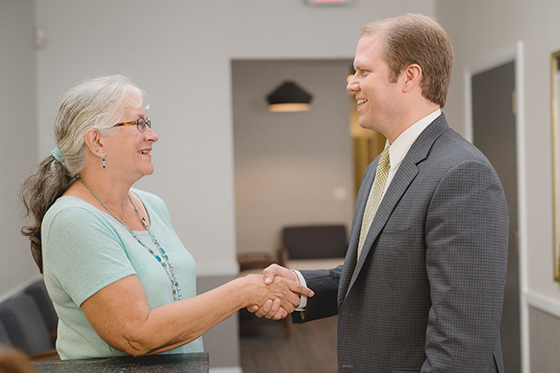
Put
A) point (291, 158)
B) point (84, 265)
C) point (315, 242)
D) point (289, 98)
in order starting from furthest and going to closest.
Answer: point (291, 158) → point (315, 242) → point (289, 98) → point (84, 265)

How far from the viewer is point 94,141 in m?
1.45

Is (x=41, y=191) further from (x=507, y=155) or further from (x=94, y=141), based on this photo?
(x=507, y=155)

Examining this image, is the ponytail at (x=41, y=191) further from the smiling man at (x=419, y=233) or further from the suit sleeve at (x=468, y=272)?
the suit sleeve at (x=468, y=272)

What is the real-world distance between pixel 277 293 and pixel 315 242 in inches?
186

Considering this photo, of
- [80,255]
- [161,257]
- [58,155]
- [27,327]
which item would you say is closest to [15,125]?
[27,327]

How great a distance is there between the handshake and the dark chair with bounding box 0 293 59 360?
1472mm

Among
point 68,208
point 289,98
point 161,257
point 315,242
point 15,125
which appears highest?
point 289,98

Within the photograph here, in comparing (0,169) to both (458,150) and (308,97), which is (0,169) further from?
(308,97)

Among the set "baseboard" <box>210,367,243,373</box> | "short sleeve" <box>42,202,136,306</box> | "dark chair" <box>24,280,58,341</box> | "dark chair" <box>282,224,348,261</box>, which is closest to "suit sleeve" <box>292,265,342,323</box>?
"short sleeve" <box>42,202,136,306</box>

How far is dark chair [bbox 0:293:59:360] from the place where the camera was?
2.52 m

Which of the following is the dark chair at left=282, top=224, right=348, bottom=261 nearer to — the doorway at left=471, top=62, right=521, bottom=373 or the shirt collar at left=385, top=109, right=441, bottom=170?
the doorway at left=471, top=62, right=521, bottom=373

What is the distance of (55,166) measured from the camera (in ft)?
4.75

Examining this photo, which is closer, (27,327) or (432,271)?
(432,271)

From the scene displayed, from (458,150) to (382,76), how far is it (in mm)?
321
